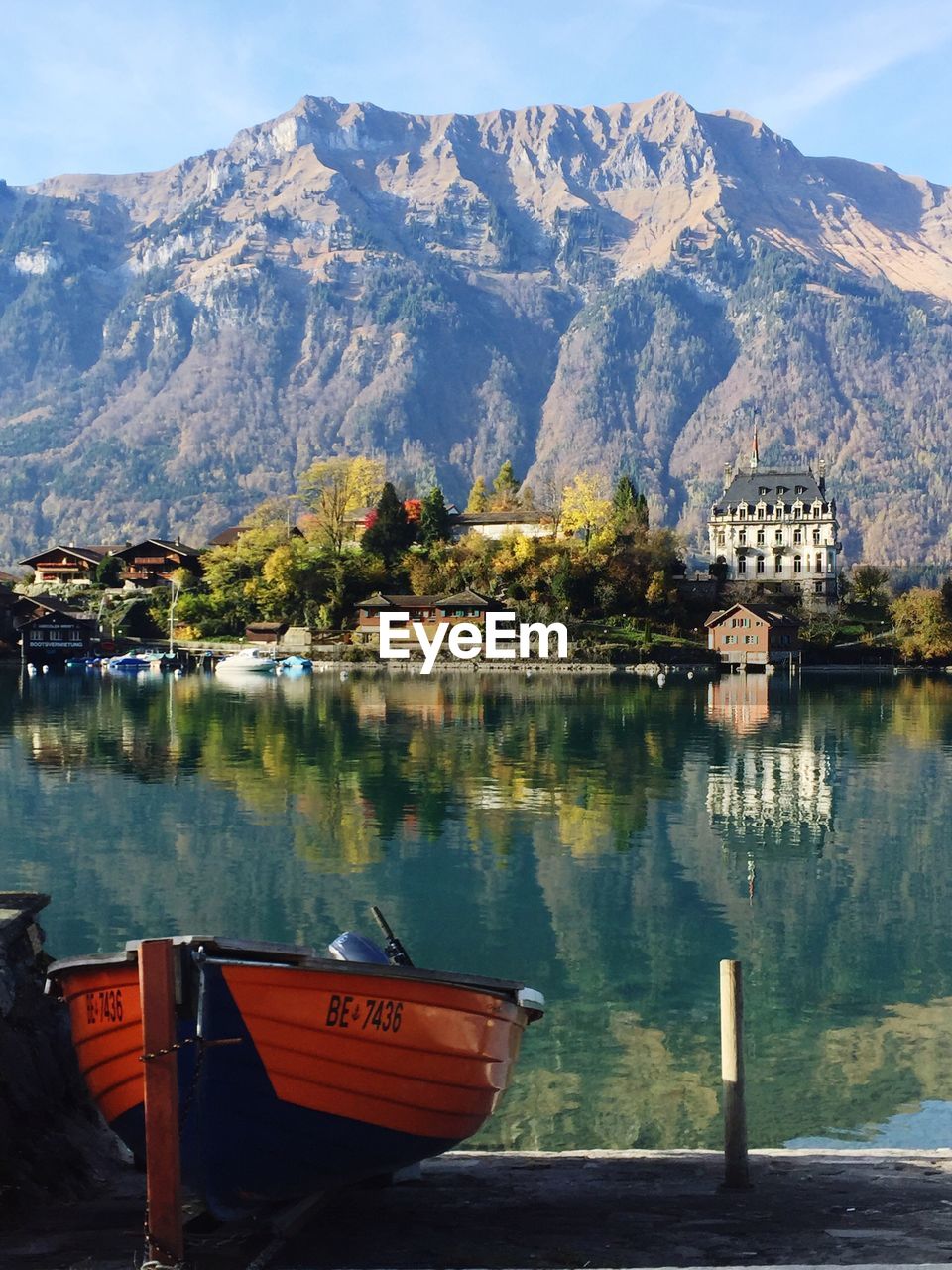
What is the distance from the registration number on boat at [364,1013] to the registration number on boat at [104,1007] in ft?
4.91

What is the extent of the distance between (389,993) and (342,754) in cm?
4096

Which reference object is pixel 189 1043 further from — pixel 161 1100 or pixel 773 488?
pixel 773 488

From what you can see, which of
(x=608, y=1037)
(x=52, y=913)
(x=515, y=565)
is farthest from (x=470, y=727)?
(x=515, y=565)

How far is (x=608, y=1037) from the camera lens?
17031 millimetres

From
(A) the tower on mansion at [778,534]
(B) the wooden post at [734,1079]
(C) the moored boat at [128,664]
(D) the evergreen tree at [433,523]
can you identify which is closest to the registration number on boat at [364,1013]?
(B) the wooden post at [734,1079]

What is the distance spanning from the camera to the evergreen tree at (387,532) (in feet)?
414

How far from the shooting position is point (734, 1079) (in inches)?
407

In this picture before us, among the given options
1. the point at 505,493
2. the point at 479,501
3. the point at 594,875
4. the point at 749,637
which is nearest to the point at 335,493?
the point at 479,501

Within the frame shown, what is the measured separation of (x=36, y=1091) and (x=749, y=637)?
4073 inches

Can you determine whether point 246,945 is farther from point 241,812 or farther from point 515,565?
point 515,565

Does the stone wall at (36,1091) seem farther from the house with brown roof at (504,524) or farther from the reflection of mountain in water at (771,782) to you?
the house with brown roof at (504,524)

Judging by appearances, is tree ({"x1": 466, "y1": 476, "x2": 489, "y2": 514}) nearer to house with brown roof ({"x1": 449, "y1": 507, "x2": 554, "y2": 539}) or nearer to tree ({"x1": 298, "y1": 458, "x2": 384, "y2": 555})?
tree ({"x1": 298, "y1": 458, "x2": 384, "y2": 555})

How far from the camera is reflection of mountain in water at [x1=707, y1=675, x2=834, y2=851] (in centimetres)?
3312

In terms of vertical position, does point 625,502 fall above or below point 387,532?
above
